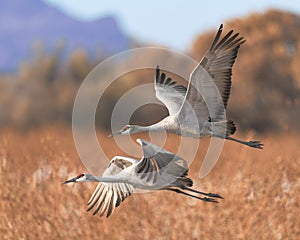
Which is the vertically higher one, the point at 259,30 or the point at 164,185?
the point at 259,30

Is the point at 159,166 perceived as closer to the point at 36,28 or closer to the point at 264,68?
the point at 264,68

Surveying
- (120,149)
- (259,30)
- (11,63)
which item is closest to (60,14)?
(11,63)

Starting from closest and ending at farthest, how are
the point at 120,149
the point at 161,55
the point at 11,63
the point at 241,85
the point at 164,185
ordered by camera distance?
the point at 164,185 < the point at 120,149 < the point at 241,85 < the point at 161,55 < the point at 11,63

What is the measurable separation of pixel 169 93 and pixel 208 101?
921 mm

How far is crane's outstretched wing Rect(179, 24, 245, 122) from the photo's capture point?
19.0 feet

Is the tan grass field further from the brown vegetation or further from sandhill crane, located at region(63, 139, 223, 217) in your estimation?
the brown vegetation

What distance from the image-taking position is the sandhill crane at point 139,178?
16.2 feet

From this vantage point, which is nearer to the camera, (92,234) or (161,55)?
(92,234)

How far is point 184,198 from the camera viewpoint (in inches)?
230

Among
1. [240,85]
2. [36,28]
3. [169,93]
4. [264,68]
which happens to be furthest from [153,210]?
[36,28]

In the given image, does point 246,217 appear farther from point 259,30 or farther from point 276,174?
point 259,30

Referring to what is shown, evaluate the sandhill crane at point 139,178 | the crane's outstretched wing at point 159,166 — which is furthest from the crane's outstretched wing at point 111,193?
the crane's outstretched wing at point 159,166

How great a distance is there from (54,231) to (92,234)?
0.33 meters

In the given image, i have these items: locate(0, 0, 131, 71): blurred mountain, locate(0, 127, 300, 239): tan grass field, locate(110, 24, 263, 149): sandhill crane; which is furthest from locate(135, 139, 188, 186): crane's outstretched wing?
locate(0, 0, 131, 71): blurred mountain
